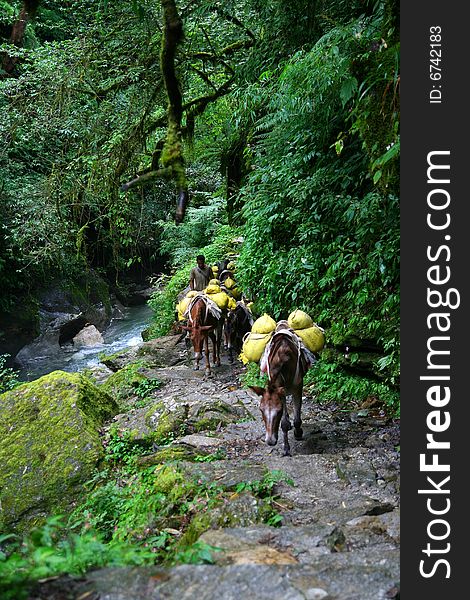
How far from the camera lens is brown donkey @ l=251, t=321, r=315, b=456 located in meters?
A: 6.07

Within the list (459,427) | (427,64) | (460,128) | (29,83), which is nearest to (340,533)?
(459,427)

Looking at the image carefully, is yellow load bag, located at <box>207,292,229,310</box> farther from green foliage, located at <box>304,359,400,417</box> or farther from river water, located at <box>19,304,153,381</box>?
river water, located at <box>19,304,153,381</box>

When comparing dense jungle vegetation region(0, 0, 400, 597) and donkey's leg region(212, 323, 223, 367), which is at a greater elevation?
dense jungle vegetation region(0, 0, 400, 597)

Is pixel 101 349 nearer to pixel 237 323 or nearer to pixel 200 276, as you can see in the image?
pixel 200 276

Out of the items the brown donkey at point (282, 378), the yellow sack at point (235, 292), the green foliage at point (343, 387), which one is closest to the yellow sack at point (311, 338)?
the brown donkey at point (282, 378)

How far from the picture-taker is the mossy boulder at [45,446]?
6273 millimetres

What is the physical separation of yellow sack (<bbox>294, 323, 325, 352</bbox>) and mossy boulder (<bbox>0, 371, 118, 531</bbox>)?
3.29 metres

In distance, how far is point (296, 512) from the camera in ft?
15.5

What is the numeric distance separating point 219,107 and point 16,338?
1279 centimetres

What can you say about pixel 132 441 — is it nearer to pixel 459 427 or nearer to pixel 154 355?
pixel 459 427

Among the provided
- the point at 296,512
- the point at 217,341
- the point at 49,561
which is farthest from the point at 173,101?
the point at 217,341

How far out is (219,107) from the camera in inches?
504

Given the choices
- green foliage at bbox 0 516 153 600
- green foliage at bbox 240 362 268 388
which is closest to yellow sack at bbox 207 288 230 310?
green foliage at bbox 240 362 268 388

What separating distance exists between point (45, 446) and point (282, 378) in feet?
11.2
